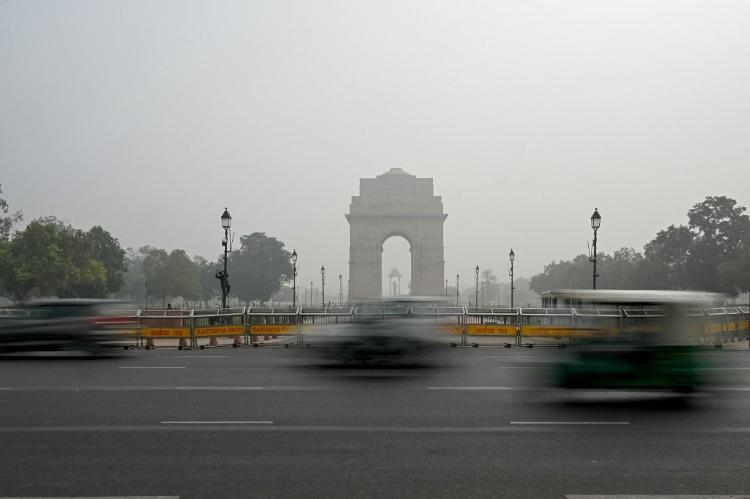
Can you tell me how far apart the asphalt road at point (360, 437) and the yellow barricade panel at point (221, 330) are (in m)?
9.72

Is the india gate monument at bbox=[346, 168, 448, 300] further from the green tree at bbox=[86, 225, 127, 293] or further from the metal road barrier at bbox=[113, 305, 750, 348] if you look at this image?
the metal road barrier at bbox=[113, 305, 750, 348]

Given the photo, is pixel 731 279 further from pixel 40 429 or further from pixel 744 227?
pixel 40 429

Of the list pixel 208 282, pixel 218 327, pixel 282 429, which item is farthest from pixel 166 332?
pixel 208 282

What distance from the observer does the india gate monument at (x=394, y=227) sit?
309ft

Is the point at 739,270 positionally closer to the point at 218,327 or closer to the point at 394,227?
the point at 394,227

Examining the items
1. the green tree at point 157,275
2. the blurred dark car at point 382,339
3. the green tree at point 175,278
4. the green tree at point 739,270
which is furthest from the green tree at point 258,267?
the blurred dark car at point 382,339

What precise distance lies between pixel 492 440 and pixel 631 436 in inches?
61.4

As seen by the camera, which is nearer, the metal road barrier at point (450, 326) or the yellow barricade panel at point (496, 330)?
the metal road barrier at point (450, 326)

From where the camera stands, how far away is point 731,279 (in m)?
66.5

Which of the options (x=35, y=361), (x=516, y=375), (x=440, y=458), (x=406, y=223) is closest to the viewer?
(x=440, y=458)

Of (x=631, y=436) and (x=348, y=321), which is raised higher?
(x=348, y=321)

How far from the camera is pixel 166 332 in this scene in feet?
80.5

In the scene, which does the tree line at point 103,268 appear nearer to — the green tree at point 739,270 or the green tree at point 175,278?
the green tree at point 175,278

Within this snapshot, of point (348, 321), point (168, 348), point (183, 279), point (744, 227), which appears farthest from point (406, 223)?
point (348, 321)
